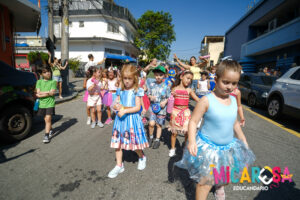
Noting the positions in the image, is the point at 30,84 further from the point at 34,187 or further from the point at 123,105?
the point at 123,105

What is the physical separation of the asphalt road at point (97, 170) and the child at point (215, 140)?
76 centimetres

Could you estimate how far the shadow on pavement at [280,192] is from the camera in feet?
7.20

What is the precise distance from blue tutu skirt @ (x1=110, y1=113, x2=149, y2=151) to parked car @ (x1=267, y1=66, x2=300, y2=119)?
17.3 ft

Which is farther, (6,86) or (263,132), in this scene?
(263,132)

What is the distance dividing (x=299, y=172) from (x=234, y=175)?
208 cm

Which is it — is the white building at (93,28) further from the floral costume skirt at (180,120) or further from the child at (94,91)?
the floral costume skirt at (180,120)

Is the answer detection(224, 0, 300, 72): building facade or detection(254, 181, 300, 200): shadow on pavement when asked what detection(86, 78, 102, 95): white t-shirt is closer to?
detection(254, 181, 300, 200): shadow on pavement

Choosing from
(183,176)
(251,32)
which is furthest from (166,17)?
(183,176)

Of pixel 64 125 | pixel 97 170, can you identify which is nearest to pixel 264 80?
pixel 97 170

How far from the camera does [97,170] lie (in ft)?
9.04

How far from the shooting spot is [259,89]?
7.75 metres

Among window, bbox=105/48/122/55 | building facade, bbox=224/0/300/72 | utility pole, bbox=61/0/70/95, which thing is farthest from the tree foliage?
utility pole, bbox=61/0/70/95

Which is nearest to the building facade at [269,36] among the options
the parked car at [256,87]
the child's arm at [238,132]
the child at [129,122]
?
the parked car at [256,87]

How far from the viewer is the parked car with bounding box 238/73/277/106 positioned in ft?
24.6
